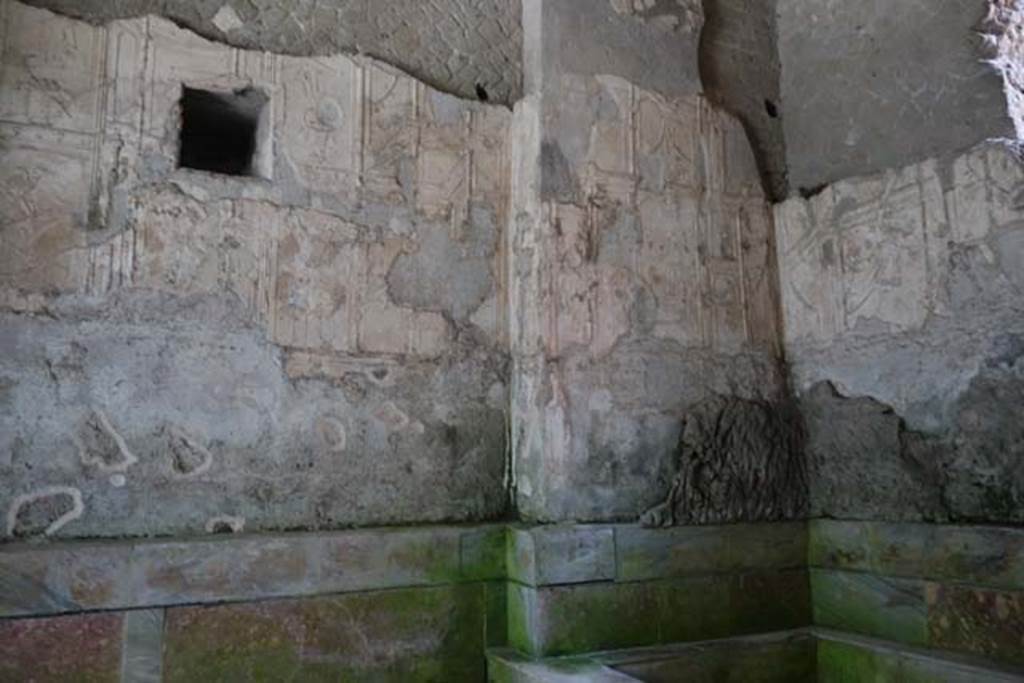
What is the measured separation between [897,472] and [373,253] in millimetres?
2149

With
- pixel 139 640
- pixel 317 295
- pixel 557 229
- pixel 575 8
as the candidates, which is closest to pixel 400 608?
pixel 139 640

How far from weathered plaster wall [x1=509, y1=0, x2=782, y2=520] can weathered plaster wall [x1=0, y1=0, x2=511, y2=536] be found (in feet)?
0.69

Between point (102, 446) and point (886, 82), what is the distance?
10.8ft

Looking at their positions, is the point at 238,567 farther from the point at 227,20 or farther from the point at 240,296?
the point at 227,20

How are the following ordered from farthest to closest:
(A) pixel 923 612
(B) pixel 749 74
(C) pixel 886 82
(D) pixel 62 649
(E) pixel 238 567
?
(B) pixel 749 74, (C) pixel 886 82, (A) pixel 923 612, (E) pixel 238 567, (D) pixel 62 649

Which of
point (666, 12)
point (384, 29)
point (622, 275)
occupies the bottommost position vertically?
point (622, 275)

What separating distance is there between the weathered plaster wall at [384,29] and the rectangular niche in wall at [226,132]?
208mm

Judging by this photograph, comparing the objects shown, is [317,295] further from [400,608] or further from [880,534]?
[880,534]

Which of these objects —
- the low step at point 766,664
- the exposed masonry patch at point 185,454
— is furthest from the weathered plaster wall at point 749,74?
the exposed masonry patch at point 185,454

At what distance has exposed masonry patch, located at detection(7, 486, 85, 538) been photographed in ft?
8.03

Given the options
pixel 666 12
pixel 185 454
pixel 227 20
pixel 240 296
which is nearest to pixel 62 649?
pixel 185 454

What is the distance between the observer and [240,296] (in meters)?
2.81

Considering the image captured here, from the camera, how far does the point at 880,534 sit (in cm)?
308

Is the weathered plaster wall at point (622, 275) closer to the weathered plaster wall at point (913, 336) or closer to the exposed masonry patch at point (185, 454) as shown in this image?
the weathered plaster wall at point (913, 336)
